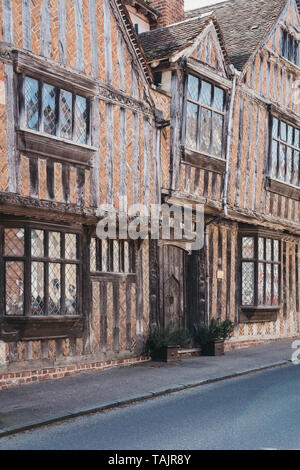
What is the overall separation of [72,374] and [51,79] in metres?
4.76

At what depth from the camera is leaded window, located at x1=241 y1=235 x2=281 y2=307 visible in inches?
606

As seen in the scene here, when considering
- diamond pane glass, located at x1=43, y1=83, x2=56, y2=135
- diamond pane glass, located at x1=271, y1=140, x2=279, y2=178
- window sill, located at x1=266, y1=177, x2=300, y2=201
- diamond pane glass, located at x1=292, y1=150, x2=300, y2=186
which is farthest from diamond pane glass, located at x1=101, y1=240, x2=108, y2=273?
diamond pane glass, located at x1=292, y1=150, x2=300, y2=186

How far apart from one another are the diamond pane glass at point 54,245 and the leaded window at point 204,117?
155 inches

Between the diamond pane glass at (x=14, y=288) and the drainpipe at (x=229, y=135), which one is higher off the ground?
the drainpipe at (x=229, y=135)

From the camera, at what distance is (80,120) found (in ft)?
34.6

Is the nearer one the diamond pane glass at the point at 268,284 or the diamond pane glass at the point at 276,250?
the diamond pane glass at the point at 268,284

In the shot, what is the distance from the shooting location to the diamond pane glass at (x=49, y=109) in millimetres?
9812

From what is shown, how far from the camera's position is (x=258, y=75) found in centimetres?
1533

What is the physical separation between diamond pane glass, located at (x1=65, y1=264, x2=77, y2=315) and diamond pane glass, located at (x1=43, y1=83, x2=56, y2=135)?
2.24 m

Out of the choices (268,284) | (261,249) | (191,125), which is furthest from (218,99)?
(268,284)

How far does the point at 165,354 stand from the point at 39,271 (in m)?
3.42

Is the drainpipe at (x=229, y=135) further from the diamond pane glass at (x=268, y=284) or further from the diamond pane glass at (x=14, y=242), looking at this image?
the diamond pane glass at (x=14, y=242)

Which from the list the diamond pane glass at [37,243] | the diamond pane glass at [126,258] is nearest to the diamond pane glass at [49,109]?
the diamond pane glass at [37,243]

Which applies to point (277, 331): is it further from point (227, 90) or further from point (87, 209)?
point (87, 209)
